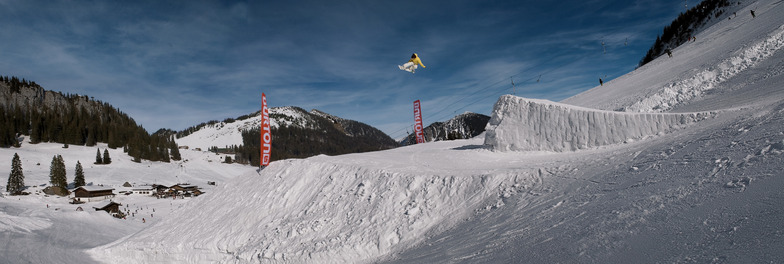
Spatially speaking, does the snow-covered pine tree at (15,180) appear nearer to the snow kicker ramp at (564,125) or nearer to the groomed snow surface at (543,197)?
the groomed snow surface at (543,197)

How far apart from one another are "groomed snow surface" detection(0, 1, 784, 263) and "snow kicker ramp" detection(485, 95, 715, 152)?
0.06 metres

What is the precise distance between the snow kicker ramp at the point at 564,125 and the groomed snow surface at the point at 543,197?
0.19 feet

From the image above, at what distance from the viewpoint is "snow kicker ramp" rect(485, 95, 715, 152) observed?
1436 centimetres

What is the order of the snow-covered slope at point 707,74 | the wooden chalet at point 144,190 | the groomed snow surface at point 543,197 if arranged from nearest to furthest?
1. the groomed snow surface at point 543,197
2. the snow-covered slope at point 707,74
3. the wooden chalet at point 144,190

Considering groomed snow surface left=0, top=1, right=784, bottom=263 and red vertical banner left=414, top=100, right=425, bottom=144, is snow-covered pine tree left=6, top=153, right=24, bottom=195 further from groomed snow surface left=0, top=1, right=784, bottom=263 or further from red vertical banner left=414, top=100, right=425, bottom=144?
red vertical banner left=414, top=100, right=425, bottom=144

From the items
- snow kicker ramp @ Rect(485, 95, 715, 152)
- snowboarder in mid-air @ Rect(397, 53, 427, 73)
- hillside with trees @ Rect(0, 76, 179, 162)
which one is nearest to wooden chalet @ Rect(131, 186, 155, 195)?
hillside with trees @ Rect(0, 76, 179, 162)

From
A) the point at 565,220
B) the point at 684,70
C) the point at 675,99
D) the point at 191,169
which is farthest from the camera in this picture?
the point at 191,169

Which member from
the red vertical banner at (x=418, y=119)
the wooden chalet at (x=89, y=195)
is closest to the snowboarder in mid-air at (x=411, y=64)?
the red vertical banner at (x=418, y=119)

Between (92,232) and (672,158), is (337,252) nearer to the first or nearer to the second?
(672,158)

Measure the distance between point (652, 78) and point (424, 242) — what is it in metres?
30.1

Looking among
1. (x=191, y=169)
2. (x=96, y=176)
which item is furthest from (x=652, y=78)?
(x=191, y=169)

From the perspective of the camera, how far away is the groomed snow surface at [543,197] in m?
6.38

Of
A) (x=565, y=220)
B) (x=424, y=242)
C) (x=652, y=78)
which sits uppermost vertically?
(x=652, y=78)

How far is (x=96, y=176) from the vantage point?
73.7 meters
